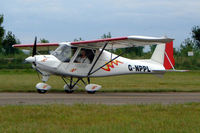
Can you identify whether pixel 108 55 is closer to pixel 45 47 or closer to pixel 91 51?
pixel 91 51

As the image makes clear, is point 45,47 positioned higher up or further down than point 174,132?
higher up

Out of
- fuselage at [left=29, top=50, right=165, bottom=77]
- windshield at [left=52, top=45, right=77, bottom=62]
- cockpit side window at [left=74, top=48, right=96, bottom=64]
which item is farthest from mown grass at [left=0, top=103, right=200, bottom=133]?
cockpit side window at [left=74, top=48, right=96, bottom=64]

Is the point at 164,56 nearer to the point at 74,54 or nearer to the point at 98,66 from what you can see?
the point at 98,66

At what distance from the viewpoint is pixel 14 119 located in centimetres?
877

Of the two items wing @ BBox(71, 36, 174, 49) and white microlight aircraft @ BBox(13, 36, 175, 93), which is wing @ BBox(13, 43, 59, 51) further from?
wing @ BBox(71, 36, 174, 49)

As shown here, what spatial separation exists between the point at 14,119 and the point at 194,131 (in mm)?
4003

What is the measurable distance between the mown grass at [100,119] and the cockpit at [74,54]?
684cm

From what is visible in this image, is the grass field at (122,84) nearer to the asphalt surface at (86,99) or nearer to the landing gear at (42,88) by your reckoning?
the landing gear at (42,88)

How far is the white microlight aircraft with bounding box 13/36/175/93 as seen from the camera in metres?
16.9

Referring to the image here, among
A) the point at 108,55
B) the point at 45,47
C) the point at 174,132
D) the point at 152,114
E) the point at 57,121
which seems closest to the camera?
the point at 174,132

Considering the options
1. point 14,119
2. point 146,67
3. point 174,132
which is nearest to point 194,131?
point 174,132

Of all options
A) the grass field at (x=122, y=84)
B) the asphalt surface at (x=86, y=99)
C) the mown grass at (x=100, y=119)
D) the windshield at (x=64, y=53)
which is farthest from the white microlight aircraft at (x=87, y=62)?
the mown grass at (x=100, y=119)

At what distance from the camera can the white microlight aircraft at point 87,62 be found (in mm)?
16906

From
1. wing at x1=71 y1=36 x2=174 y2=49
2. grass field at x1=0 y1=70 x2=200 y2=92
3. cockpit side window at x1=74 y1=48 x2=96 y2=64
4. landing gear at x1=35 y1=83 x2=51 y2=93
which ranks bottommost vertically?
grass field at x1=0 y1=70 x2=200 y2=92
